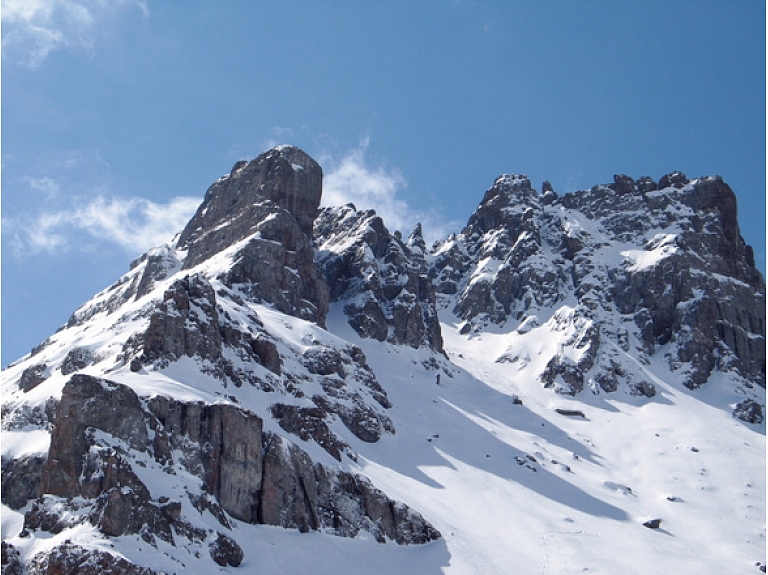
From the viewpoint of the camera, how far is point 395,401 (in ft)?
337

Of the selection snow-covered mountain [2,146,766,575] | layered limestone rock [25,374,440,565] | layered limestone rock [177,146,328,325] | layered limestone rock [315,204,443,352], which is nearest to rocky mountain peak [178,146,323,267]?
layered limestone rock [177,146,328,325]

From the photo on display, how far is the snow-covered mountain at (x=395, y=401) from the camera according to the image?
51969mm

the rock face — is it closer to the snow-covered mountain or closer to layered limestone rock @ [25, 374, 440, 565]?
the snow-covered mountain

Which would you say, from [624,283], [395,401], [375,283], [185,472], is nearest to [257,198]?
[375,283]

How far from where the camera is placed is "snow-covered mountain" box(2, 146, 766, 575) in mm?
51969

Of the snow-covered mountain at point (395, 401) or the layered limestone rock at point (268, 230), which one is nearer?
the snow-covered mountain at point (395, 401)

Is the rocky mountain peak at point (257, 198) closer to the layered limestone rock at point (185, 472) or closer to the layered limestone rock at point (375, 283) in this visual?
the layered limestone rock at point (375, 283)

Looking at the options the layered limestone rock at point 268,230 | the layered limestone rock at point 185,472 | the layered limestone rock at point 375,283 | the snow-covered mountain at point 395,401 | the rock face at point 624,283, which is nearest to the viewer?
the layered limestone rock at point 185,472

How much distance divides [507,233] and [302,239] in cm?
8316

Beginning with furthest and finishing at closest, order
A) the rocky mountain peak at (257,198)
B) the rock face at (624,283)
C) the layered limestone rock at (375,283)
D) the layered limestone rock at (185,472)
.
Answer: the rock face at (624,283), the layered limestone rock at (375,283), the rocky mountain peak at (257,198), the layered limestone rock at (185,472)

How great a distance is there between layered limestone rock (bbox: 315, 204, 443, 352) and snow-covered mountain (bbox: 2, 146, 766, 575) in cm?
54

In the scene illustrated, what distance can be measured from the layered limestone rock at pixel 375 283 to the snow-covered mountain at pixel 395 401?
0.54 metres

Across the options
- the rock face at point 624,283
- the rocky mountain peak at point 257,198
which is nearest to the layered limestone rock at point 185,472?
the rocky mountain peak at point 257,198

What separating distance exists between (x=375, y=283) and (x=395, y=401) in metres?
39.4
